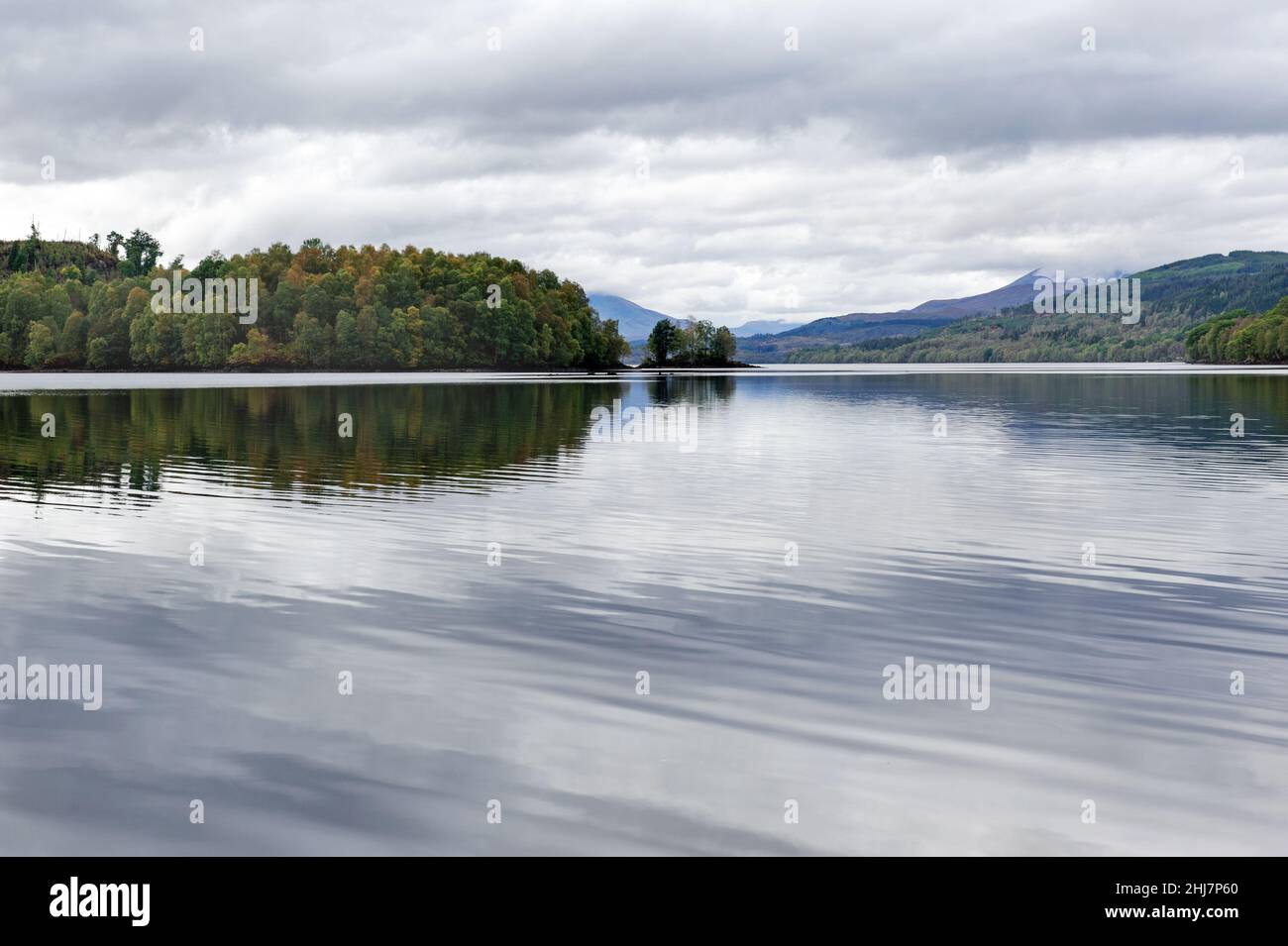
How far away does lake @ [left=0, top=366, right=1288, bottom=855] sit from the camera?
987cm

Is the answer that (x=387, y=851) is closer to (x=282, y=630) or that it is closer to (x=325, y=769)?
(x=325, y=769)

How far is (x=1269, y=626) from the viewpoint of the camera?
16.5 metres

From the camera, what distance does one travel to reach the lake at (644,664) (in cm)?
987

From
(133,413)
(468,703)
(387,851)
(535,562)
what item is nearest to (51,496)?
(535,562)

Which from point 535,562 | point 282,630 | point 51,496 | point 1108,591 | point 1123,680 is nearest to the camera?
point 1123,680

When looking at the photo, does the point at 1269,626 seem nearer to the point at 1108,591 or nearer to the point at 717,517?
the point at 1108,591

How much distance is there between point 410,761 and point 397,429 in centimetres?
4947

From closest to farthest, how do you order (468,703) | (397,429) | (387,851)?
(387,851) < (468,703) < (397,429)

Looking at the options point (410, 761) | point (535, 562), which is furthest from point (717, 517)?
point (410, 761)

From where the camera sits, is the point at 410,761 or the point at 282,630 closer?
the point at 410,761

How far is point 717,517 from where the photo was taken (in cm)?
2852

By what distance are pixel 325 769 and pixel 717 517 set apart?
18.4m

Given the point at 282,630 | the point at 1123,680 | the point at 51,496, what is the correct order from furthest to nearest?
the point at 51,496, the point at 282,630, the point at 1123,680

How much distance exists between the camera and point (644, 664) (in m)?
14.7
